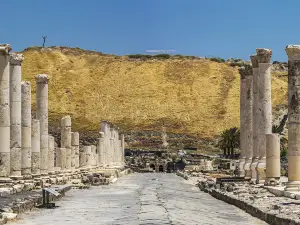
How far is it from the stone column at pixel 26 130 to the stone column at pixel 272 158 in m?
8.54

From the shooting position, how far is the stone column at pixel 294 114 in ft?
74.6

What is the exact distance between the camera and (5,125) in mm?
23828

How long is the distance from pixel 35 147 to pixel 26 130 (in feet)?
6.06

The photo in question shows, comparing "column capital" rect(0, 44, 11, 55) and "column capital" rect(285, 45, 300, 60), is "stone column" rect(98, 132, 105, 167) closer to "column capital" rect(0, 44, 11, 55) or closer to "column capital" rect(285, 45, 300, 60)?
"column capital" rect(0, 44, 11, 55)

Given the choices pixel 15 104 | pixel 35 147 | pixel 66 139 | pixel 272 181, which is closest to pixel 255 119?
pixel 272 181

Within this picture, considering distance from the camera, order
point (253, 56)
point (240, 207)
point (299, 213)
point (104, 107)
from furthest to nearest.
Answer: point (104, 107)
point (253, 56)
point (240, 207)
point (299, 213)

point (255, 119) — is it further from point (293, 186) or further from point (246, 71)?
point (293, 186)

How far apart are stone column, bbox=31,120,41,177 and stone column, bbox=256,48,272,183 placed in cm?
854

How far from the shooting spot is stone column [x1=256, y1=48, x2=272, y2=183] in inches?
1159

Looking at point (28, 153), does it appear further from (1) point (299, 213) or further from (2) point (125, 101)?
(2) point (125, 101)

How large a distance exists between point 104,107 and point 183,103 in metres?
12.6

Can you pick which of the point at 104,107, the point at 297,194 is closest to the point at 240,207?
the point at 297,194

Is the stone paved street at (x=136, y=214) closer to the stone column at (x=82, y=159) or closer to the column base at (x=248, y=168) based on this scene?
the column base at (x=248, y=168)

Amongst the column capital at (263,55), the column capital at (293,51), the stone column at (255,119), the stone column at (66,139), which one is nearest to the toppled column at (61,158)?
the stone column at (66,139)
